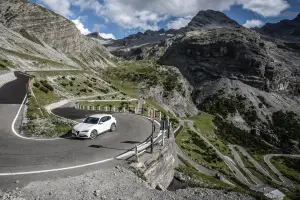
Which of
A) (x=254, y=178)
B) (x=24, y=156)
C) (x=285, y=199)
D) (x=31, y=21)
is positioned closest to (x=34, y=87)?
(x=24, y=156)

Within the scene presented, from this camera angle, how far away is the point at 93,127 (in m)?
24.1

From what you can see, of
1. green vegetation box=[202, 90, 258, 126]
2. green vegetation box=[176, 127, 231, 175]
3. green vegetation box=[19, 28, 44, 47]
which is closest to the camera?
green vegetation box=[176, 127, 231, 175]

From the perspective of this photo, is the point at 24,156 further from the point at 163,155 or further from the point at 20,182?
the point at 163,155

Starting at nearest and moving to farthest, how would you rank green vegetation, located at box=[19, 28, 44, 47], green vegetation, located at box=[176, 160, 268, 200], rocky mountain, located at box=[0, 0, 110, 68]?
green vegetation, located at box=[176, 160, 268, 200]
green vegetation, located at box=[19, 28, 44, 47]
rocky mountain, located at box=[0, 0, 110, 68]

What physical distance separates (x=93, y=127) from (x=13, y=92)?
24904 millimetres

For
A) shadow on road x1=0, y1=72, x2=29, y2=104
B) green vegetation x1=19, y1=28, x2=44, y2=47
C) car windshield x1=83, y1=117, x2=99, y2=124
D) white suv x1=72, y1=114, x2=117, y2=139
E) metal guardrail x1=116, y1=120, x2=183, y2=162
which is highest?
green vegetation x1=19, y1=28, x2=44, y2=47

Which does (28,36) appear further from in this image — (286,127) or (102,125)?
(286,127)

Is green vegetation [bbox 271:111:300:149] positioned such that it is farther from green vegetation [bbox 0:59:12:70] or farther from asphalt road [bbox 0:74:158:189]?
asphalt road [bbox 0:74:158:189]

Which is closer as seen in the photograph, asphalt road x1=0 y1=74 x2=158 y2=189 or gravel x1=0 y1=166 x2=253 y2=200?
gravel x1=0 y1=166 x2=253 y2=200

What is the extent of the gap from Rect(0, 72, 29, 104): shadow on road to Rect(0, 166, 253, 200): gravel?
80.9 feet

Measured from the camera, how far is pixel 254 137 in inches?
5881

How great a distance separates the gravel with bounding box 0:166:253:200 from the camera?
513 inches

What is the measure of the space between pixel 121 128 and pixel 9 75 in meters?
37.9

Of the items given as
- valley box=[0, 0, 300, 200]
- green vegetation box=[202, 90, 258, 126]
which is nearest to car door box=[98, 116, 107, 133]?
valley box=[0, 0, 300, 200]
